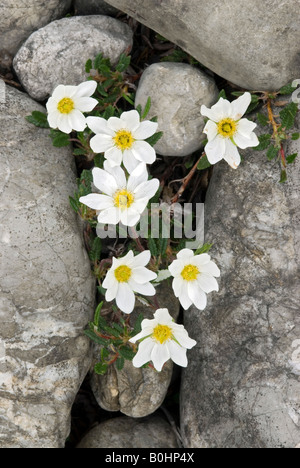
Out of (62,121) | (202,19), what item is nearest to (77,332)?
(62,121)

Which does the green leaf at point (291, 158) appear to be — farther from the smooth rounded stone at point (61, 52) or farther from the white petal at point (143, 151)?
the smooth rounded stone at point (61, 52)

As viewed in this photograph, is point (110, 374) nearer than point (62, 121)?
No

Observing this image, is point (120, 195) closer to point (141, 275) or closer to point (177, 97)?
point (141, 275)

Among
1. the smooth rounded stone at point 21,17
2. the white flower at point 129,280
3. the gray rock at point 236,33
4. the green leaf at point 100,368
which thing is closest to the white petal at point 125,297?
the white flower at point 129,280

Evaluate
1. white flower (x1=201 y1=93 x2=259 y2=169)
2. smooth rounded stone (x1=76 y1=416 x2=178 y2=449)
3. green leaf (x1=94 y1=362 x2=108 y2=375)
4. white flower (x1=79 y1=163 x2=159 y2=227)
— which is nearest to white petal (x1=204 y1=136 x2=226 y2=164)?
white flower (x1=201 y1=93 x2=259 y2=169)

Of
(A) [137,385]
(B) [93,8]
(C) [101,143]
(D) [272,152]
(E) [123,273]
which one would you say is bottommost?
(A) [137,385]

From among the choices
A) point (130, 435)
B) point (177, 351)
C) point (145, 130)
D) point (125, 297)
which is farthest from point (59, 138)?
point (130, 435)

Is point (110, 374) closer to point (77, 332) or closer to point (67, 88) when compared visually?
point (77, 332)
